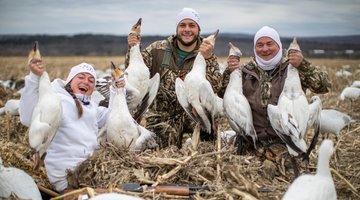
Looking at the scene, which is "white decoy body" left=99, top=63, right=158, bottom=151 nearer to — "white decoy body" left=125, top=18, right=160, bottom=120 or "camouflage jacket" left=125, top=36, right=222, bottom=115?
"white decoy body" left=125, top=18, right=160, bottom=120

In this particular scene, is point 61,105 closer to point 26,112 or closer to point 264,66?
point 26,112

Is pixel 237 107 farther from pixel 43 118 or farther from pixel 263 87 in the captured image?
pixel 43 118

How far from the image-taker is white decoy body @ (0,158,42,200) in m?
4.67

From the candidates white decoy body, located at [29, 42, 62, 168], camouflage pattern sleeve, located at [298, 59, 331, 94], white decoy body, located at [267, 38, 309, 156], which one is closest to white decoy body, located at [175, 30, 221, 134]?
white decoy body, located at [267, 38, 309, 156]

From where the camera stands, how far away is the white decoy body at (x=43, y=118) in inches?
192

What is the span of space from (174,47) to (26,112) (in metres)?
2.50

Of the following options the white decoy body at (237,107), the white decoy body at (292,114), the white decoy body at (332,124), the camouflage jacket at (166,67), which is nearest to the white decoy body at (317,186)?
the white decoy body at (292,114)

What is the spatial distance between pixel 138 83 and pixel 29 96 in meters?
1.70

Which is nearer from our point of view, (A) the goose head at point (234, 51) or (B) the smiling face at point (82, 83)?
(B) the smiling face at point (82, 83)

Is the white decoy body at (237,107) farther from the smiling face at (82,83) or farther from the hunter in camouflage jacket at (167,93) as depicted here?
the smiling face at (82,83)

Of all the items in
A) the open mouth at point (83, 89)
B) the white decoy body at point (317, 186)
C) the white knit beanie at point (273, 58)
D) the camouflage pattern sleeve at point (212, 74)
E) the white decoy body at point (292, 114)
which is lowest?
the white decoy body at point (317, 186)

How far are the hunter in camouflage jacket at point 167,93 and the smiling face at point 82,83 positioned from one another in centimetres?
137

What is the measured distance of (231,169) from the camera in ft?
16.5

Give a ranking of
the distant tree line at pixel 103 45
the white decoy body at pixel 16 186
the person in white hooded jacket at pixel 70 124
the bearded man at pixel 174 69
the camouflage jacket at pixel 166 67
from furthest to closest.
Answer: the distant tree line at pixel 103 45 < the camouflage jacket at pixel 166 67 < the bearded man at pixel 174 69 < the person in white hooded jacket at pixel 70 124 < the white decoy body at pixel 16 186
